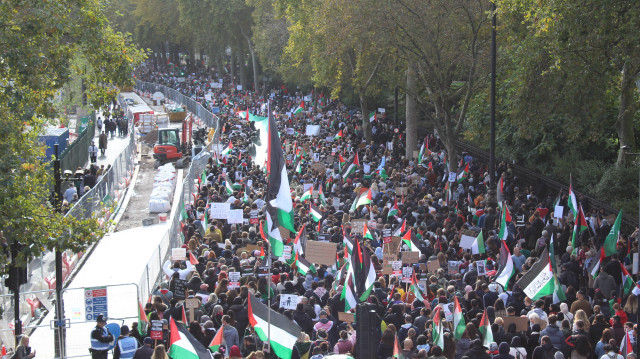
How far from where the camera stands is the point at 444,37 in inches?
1101

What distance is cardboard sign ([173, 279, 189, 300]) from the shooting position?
1502 cm

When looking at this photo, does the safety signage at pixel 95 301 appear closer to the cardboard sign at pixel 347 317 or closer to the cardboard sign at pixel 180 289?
the cardboard sign at pixel 180 289

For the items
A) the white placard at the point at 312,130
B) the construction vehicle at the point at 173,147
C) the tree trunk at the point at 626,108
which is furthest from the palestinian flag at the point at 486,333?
the construction vehicle at the point at 173,147

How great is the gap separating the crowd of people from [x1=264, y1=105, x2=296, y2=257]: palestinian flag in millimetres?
1200

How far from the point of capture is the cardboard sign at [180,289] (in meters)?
15.0

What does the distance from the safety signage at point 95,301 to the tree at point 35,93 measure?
1264 mm

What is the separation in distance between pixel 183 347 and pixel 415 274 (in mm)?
5544

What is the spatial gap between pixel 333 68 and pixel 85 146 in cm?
1365

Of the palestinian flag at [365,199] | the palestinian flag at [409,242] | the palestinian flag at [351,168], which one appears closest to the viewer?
the palestinian flag at [409,242]

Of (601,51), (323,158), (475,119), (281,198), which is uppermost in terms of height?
(601,51)

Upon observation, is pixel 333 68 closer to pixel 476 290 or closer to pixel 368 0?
pixel 368 0

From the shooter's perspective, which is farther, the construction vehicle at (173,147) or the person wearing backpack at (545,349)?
the construction vehicle at (173,147)

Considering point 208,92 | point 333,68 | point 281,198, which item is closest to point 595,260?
point 281,198

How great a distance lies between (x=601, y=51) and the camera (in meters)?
19.9
